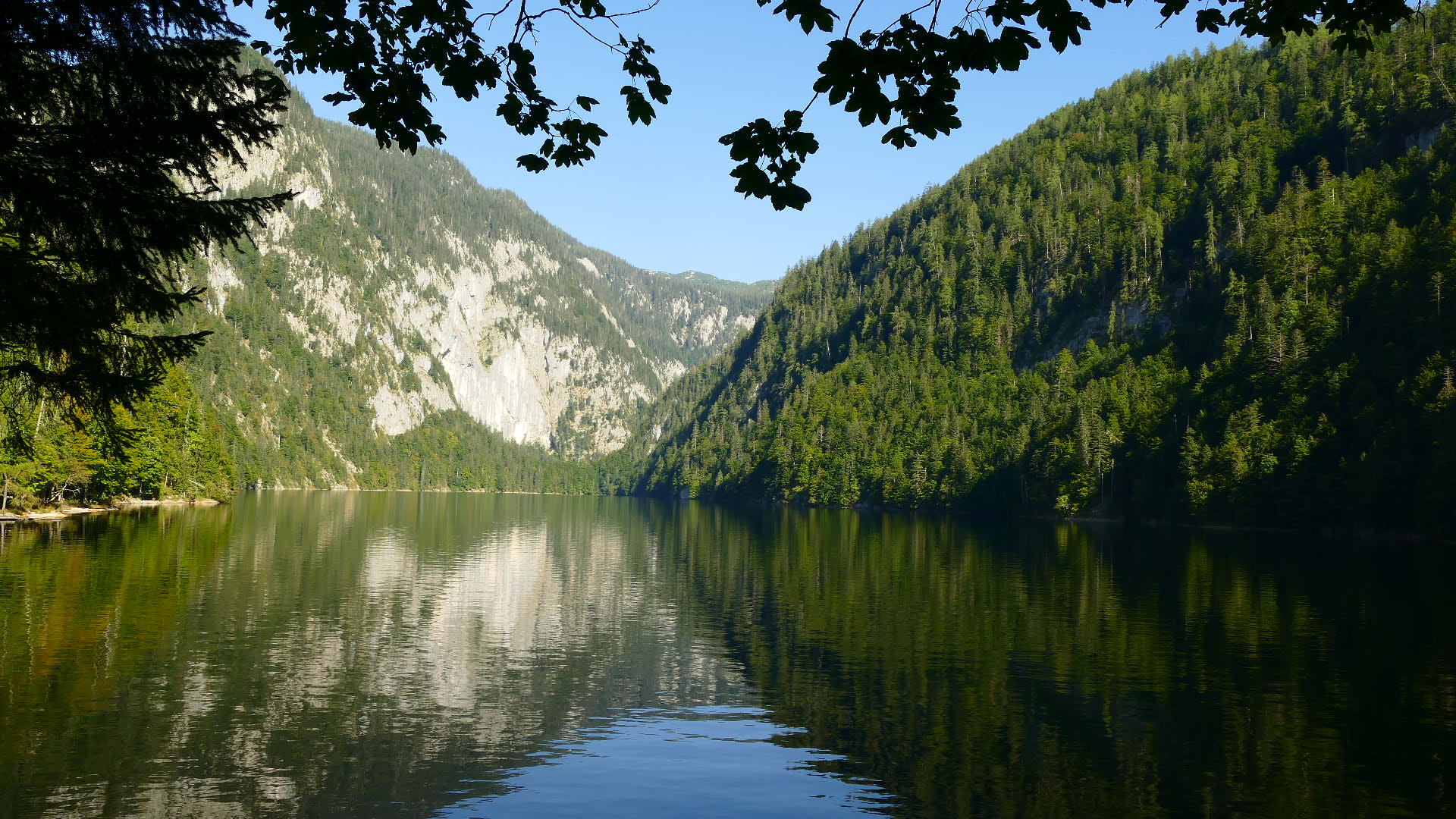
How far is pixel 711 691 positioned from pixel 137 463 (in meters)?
89.7

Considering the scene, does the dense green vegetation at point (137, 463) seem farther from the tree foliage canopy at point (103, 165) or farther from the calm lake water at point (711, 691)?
the tree foliage canopy at point (103, 165)

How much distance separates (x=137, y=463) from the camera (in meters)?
100

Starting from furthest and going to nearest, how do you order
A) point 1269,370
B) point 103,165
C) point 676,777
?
point 1269,370
point 676,777
point 103,165

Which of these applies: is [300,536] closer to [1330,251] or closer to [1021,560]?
[1021,560]

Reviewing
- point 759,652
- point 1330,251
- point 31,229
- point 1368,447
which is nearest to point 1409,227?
point 1330,251

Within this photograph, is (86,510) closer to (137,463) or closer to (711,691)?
(137,463)

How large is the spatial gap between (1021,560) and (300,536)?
188ft

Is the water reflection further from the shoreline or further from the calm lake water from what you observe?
the shoreline

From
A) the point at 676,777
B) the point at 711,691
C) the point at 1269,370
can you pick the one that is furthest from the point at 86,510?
the point at 1269,370

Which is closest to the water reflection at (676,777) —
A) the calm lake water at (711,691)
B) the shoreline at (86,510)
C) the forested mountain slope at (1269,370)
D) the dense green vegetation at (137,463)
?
the calm lake water at (711,691)

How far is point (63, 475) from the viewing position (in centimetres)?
8581

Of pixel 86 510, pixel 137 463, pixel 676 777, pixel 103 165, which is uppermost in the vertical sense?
pixel 103 165

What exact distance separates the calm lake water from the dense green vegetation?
19639 mm

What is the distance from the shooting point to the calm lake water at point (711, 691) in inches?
822
